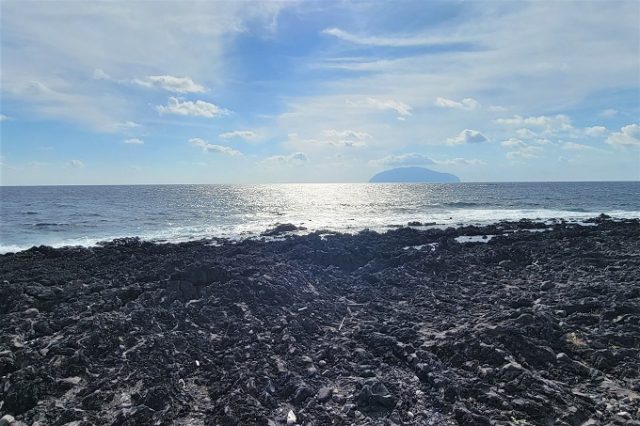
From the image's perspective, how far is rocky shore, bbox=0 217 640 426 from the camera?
728 centimetres

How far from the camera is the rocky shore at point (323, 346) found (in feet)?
23.9

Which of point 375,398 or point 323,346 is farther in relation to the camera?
point 323,346

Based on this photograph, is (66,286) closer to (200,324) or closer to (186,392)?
(200,324)

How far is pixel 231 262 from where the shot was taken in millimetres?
19109

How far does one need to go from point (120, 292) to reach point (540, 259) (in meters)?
17.8

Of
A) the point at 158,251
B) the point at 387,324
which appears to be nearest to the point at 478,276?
the point at 387,324

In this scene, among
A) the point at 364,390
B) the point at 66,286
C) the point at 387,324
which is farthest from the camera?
the point at 66,286

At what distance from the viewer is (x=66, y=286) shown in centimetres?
1529

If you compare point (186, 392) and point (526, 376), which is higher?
point (526, 376)

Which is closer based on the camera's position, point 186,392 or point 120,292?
point 186,392

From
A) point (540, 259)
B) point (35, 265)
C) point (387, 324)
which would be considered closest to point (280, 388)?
point (387, 324)

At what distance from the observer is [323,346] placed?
9914mm

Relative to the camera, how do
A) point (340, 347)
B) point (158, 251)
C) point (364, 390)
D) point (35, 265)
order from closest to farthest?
point (364, 390) → point (340, 347) → point (35, 265) → point (158, 251)

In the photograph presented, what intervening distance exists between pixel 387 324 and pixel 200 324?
16.6 ft
